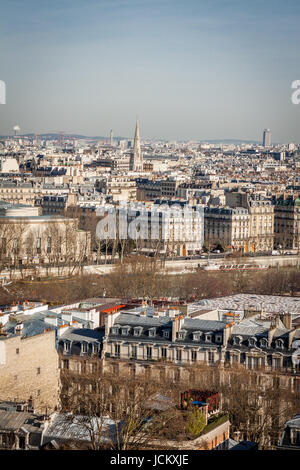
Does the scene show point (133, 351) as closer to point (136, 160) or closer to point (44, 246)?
point (44, 246)

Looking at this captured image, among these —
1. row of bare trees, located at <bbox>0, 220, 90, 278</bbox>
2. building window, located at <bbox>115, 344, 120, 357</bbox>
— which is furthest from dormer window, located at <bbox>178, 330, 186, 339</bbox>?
row of bare trees, located at <bbox>0, 220, 90, 278</bbox>

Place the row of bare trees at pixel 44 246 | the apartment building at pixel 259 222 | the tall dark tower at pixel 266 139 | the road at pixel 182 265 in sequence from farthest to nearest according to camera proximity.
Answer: the tall dark tower at pixel 266 139 → the apartment building at pixel 259 222 → the row of bare trees at pixel 44 246 → the road at pixel 182 265

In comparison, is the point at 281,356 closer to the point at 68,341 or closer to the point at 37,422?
the point at 68,341

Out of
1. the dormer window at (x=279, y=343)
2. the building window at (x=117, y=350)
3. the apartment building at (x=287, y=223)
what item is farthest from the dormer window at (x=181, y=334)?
the apartment building at (x=287, y=223)

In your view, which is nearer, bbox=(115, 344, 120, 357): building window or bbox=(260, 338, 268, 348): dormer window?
bbox=(260, 338, 268, 348): dormer window

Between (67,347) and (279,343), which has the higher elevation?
(279,343)

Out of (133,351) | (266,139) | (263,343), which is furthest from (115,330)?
(266,139)

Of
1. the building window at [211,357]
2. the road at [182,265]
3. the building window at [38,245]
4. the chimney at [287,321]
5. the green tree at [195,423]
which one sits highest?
the chimney at [287,321]

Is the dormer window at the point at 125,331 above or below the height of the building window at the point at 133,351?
above

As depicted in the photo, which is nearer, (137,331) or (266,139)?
(137,331)

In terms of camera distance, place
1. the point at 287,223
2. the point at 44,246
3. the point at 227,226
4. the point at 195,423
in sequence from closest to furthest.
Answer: the point at 195,423 → the point at 44,246 → the point at 227,226 → the point at 287,223

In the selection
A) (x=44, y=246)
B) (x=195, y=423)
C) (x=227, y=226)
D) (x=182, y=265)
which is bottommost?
(x=182, y=265)

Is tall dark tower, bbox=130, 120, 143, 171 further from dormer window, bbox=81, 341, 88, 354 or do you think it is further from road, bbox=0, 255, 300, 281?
dormer window, bbox=81, 341, 88, 354

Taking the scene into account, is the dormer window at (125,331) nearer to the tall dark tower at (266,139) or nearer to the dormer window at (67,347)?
the dormer window at (67,347)
